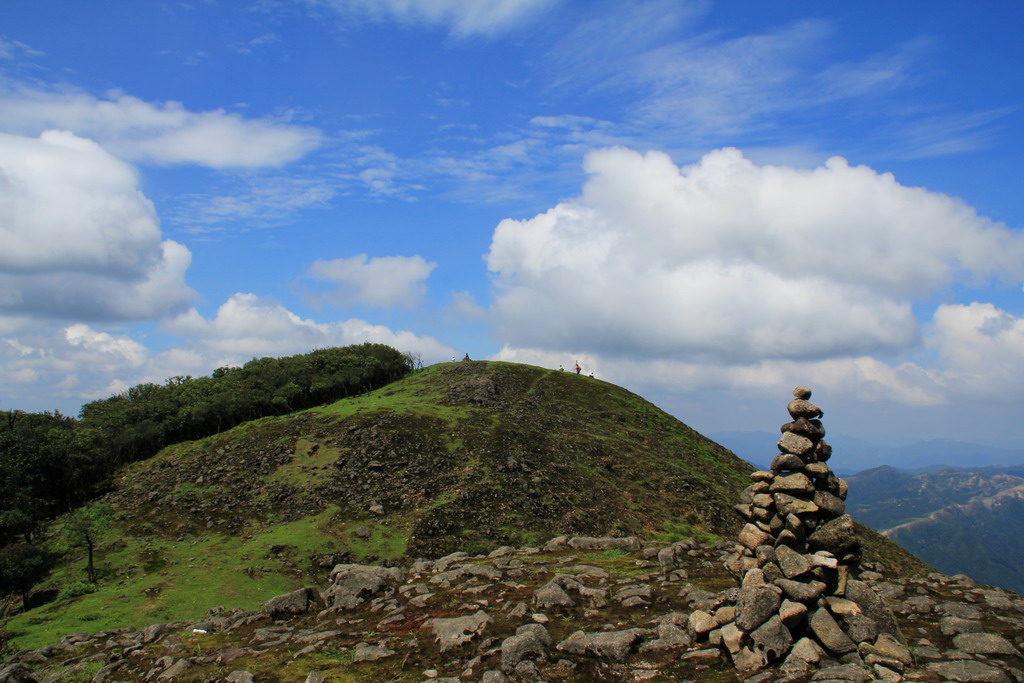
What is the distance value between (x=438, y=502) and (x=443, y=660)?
21.1 m

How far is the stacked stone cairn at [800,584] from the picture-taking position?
14.0 metres

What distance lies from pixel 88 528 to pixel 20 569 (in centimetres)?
336

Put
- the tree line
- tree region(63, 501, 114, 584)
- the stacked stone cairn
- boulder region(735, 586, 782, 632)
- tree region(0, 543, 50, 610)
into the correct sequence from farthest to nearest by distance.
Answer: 1. the tree line
2. tree region(63, 501, 114, 584)
3. tree region(0, 543, 50, 610)
4. boulder region(735, 586, 782, 632)
5. the stacked stone cairn

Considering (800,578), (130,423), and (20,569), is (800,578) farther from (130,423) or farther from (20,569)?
(130,423)

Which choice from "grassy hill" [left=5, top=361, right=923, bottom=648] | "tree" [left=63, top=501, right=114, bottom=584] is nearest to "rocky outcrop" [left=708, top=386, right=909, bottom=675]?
"grassy hill" [left=5, top=361, right=923, bottom=648]

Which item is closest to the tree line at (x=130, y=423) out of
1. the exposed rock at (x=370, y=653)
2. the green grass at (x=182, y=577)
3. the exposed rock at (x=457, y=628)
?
the green grass at (x=182, y=577)

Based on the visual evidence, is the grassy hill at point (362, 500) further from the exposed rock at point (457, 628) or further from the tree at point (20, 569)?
the exposed rock at point (457, 628)

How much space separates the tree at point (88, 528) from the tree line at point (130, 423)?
7.14 ft

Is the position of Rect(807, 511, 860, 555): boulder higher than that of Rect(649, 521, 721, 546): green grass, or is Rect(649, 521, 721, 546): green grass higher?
Rect(807, 511, 860, 555): boulder

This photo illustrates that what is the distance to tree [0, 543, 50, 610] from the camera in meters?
29.2

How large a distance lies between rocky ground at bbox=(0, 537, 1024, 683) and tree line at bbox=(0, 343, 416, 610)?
16.7 m

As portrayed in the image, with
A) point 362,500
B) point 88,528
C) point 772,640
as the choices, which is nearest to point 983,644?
point 772,640

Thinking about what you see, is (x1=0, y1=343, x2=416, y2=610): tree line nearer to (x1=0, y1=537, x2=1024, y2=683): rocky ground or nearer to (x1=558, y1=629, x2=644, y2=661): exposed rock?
(x1=0, y1=537, x2=1024, y2=683): rocky ground

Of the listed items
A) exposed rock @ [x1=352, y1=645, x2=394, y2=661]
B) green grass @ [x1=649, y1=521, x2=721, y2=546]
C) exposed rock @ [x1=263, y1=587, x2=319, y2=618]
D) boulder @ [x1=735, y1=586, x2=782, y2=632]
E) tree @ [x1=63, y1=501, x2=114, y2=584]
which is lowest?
green grass @ [x1=649, y1=521, x2=721, y2=546]
